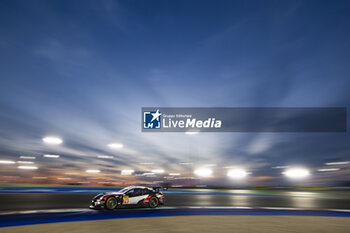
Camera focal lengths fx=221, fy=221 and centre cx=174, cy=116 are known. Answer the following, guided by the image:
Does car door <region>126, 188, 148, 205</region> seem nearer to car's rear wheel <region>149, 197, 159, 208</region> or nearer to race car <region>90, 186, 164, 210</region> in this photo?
race car <region>90, 186, 164, 210</region>

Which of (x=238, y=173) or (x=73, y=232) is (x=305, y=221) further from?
(x=238, y=173)

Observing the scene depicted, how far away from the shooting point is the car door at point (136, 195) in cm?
992

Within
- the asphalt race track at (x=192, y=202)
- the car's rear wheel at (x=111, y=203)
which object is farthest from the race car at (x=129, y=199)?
the asphalt race track at (x=192, y=202)

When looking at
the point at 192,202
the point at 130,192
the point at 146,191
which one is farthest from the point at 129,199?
the point at 192,202

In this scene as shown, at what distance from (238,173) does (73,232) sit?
4047cm

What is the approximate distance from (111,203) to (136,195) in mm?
1156

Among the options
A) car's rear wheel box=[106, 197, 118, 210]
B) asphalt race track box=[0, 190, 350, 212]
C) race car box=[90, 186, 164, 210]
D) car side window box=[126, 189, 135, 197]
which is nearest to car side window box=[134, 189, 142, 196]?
race car box=[90, 186, 164, 210]

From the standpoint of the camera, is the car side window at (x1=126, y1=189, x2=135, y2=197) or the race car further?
the car side window at (x1=126, y1=189, x2=135, y2=197)

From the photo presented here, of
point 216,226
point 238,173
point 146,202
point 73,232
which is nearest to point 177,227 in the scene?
point 216,226

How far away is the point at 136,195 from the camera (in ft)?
33.0

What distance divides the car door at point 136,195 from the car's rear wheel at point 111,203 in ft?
2.07

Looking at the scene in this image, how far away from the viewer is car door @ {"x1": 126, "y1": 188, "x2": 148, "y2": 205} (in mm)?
9922

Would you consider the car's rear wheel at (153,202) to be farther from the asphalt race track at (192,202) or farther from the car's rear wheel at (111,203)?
the car's rear wheel at (111,203)

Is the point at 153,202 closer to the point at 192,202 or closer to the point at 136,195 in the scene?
the point at 136,195
